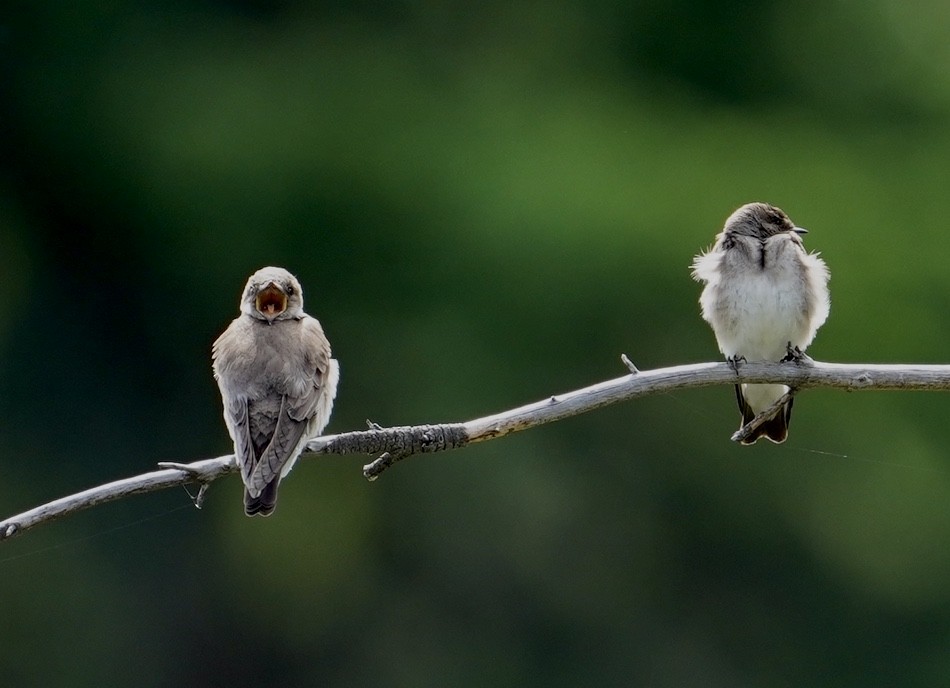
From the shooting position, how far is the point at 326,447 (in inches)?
218

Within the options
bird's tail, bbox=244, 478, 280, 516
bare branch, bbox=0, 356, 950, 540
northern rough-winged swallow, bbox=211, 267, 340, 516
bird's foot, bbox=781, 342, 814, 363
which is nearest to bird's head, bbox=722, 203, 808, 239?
bird's foot, bbox=781, 342, 814, 363

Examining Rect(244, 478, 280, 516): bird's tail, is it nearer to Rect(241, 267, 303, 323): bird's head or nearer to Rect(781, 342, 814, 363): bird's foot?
Rect(241, 267, 303, 323): bird's head

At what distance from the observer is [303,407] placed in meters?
6.31

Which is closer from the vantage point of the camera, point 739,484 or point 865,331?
point 865,331

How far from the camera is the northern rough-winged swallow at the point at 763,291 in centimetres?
713

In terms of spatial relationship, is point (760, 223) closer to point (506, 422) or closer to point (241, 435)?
point (506, 422)

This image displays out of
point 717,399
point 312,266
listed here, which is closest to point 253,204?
point 312,266

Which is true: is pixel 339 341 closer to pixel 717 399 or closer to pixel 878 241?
pixel 717 399

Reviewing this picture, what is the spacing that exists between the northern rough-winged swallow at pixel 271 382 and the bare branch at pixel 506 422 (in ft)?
0.74

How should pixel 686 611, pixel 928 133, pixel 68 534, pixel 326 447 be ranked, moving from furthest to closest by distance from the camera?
pixel 928 133
pixel 686 611
pixel 68 534
pixel 326 447

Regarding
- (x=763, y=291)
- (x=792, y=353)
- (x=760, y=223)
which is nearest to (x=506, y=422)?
(x=792, y=353)

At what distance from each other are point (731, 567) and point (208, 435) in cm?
488

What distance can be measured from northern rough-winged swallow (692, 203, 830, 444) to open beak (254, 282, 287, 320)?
1904mm

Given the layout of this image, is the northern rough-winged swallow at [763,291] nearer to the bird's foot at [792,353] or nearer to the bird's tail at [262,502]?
the bird's foot at [792,353]
